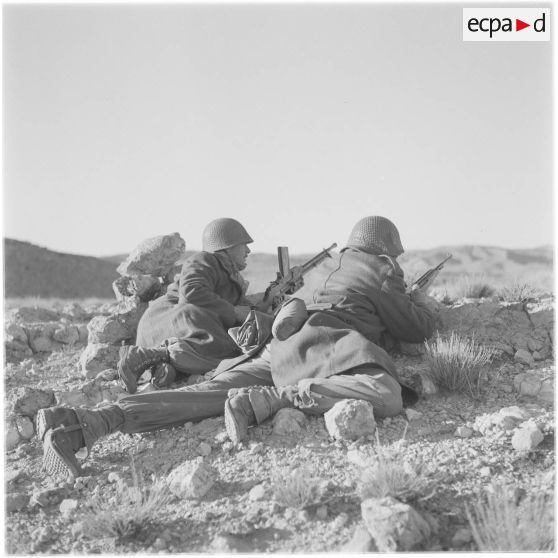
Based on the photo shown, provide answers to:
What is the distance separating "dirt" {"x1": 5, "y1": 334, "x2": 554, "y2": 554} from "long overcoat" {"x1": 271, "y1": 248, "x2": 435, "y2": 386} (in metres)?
0.44

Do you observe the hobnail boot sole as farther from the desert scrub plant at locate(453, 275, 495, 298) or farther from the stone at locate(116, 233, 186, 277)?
the desert scrub plant at locate(453, 275, 495, 298)

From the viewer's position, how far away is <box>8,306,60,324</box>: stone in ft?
29.8

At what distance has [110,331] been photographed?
7.25 m

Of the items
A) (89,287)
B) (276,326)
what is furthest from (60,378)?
(89,287)

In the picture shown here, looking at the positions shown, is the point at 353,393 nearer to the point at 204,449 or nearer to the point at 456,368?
the point at 456,368

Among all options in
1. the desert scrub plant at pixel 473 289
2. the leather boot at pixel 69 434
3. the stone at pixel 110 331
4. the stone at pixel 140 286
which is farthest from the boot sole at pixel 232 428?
the desert scrub plant at pixel 473 289

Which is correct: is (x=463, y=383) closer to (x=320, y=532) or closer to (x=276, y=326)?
(x=276, y=326)

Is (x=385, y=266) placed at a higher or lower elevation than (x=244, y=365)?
higher

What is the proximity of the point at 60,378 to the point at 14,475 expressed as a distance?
2.36m

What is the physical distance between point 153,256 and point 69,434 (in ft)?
12.3

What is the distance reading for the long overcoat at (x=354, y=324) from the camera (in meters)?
4.85

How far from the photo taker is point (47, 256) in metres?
34.2

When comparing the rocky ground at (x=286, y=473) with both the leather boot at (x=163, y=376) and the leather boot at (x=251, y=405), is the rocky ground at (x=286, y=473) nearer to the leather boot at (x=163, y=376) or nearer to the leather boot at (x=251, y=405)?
the leather boot at (x=251, y=405)

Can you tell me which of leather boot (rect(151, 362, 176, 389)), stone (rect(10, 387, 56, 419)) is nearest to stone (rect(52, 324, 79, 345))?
leather boot (rect(151, 362, 176, 389))
